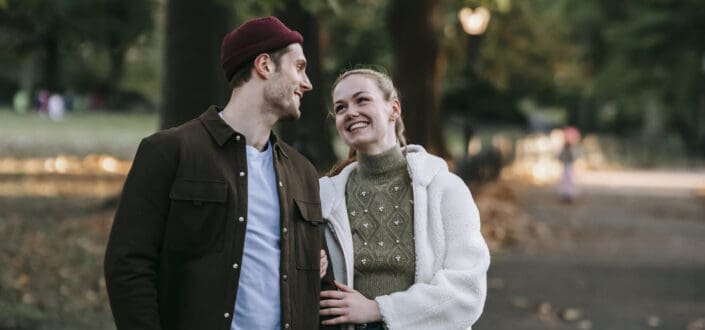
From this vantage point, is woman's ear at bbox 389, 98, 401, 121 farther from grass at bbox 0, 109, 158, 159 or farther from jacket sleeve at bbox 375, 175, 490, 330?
grass at bbox 0, 109, 158, 159

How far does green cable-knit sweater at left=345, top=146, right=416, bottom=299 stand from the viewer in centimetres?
366

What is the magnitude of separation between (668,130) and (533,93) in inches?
330

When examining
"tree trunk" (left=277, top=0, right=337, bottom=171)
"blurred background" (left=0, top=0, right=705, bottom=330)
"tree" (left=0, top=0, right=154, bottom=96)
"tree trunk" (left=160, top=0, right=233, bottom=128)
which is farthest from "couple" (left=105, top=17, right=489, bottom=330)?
Result: "tree" (left=0, top=0, right=154, bottom=96)

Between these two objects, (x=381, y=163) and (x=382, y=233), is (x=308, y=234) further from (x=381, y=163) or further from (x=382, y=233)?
(x=381, y=163)

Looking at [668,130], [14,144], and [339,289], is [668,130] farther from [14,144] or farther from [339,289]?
[339,289]

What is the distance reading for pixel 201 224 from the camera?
313 centimetres

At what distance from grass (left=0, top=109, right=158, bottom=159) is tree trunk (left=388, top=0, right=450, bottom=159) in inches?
585

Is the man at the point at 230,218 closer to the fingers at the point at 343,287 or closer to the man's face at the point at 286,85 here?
the man's face at the point at 286,85

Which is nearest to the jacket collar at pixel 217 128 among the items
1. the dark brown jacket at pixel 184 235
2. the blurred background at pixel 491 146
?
the dark brown jacket at pixel 184 235

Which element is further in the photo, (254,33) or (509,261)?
(509,261)

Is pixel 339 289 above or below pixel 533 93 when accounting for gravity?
above

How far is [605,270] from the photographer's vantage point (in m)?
13.7

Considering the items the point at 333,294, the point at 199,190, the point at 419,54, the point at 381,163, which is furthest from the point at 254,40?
the point at 419,54

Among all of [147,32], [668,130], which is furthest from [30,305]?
[668,130]
